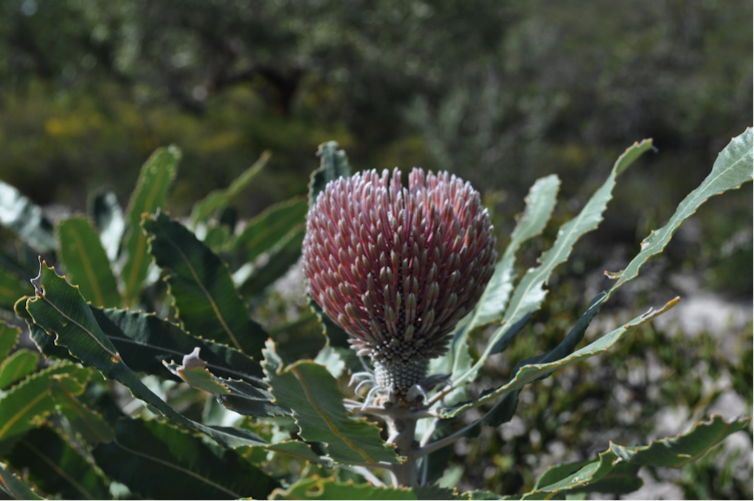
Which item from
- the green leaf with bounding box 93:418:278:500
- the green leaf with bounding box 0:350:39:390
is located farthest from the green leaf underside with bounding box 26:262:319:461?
the green leaf with bounding box 0:350:39:390

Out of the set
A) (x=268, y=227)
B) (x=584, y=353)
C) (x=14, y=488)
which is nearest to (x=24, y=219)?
(x=268, y=227)

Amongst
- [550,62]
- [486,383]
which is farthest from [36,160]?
[550,62]

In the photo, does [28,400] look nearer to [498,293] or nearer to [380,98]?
[498,293]

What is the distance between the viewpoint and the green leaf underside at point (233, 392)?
2.34 ft

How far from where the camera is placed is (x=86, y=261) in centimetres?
165

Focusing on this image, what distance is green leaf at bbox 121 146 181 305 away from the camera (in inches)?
70.1

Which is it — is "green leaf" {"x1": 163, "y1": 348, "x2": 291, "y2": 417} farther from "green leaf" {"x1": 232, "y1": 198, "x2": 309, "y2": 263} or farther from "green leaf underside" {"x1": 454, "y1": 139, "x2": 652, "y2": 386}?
"green leaf" {"x1": 232, "y1": 198, "x2": 309, "y2": 263}

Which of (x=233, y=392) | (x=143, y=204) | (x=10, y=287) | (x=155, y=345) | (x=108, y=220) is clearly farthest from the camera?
(x=108, y=220)

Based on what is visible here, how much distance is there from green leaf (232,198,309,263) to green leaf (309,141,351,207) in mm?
544

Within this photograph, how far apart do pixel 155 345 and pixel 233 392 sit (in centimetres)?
23

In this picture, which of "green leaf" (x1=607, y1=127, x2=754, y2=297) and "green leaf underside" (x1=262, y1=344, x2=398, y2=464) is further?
"green leaf" (x1=607, y1=127, x2=754, y2=297)

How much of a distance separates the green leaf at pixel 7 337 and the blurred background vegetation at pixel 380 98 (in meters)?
7.39

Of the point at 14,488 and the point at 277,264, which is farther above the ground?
the point at 277,264

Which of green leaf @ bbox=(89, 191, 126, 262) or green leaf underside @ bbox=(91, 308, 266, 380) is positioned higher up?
green leaf @ bbox=(89, 191, 126, 262)
